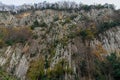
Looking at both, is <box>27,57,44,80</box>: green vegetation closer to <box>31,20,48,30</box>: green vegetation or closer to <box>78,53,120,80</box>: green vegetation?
<box>78,53,120,80</box>: green vegetation

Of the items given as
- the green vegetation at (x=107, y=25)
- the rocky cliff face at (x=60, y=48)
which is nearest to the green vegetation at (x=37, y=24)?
the rocky cliff face at (x=60, y=48)

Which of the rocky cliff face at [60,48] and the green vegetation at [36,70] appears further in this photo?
the rocky cliff face at [60,48]

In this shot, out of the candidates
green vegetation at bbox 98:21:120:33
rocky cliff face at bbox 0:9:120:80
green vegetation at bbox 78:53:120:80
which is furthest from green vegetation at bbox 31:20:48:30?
green vegetation at bbox 78:53:120:80

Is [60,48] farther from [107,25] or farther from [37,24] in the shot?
[37,24]

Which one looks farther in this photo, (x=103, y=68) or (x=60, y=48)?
(x=60, y=48)

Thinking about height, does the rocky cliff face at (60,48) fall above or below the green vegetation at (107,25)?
below

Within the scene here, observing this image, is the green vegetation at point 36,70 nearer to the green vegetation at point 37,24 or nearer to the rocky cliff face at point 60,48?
the rocky cliff face at point 60,48

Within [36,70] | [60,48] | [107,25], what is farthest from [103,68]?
[107,25]

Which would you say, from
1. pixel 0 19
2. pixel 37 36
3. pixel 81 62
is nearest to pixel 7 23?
pixel 0 19

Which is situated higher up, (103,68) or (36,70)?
(103,68)
